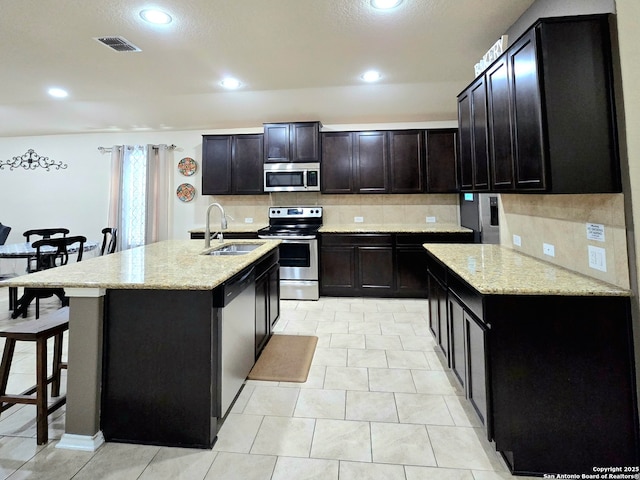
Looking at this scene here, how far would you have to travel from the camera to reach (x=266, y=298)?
9.49 feet

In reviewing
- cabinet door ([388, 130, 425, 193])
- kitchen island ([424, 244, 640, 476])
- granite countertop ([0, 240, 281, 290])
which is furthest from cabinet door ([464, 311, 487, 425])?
cabinet door ([388, 130, 425, 193])

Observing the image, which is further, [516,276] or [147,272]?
[147,272]

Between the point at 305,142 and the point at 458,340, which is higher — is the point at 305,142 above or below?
above

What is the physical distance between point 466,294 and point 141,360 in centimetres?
183

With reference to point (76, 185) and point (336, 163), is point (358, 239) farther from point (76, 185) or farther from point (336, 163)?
point (76, 185)

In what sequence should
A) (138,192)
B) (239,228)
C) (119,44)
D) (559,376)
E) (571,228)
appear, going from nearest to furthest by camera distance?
1. (559,376)
2. (571,228)
3. (119,44)
4. (239,228)
5. (138,192)

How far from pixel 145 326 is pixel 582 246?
2421mm

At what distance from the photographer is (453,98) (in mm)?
4062

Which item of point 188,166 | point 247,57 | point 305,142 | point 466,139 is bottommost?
point 466,139

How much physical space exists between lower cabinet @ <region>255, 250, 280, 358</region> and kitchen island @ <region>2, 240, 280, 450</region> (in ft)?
2.79

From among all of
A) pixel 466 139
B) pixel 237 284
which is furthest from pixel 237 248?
pixel 466 139

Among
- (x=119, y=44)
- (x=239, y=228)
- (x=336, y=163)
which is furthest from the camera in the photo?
(x=239, y=228)

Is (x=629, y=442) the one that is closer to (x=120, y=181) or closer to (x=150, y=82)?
→ (x=150, y=82)

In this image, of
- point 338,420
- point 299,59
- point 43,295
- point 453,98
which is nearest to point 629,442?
point 338,420
